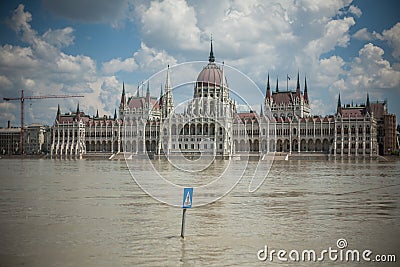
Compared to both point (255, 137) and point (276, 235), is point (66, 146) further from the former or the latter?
point (276, 235)

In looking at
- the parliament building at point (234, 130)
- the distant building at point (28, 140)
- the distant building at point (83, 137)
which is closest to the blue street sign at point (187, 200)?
the parliament building at point (234, 130)

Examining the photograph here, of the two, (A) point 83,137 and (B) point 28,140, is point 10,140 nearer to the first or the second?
(B) point 28,140

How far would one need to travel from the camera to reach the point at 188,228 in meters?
16.9

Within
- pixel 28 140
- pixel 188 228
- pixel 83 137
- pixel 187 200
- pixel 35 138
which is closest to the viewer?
pixel 187 200

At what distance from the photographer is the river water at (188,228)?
13.1m

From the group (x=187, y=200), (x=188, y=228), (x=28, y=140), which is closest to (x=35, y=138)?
(x=28, y=140)

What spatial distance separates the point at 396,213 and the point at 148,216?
10339 mm

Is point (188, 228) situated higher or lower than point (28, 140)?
lower

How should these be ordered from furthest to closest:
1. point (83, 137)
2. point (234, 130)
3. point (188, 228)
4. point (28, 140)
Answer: point (28, 140) → point (83, 137) → point (234, 130) → point (188, 228)

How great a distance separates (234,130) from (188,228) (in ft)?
345

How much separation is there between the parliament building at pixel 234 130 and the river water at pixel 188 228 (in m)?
72.1

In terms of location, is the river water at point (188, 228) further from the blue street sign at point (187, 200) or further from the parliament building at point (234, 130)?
the parliament building at point (234, 130)

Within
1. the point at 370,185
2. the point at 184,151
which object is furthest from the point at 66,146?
the point at 370,185

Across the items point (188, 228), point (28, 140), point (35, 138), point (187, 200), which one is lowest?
point (188, 228)
